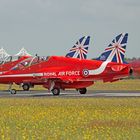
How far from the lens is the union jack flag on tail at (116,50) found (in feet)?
160

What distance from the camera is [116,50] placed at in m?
49.5

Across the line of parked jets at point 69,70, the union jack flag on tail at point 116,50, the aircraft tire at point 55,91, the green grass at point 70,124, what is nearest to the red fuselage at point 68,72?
the line of parked jets at point 69,70

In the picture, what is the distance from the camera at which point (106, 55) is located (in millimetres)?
49281

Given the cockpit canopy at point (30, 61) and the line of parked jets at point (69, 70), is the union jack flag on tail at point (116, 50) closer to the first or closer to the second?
the line of parked jets at point (69, 70)

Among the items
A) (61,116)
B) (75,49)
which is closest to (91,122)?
(61,116)

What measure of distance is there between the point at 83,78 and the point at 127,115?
23.2m

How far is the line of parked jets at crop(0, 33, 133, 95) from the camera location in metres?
46.6

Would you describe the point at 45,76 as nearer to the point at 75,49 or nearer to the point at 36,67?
the point at 36,67

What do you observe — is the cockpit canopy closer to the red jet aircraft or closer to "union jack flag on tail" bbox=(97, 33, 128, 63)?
the red jet aircraft

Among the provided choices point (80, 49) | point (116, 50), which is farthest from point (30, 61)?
point (80, 49)

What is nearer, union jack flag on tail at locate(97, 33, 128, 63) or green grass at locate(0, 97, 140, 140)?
green grass at locate(0, 97, 140, 140)

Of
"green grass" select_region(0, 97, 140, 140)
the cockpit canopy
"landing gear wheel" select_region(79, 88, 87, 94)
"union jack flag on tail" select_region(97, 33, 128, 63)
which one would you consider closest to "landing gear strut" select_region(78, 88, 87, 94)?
"landing gear wheel" select_region(79, 88, 87, 94)

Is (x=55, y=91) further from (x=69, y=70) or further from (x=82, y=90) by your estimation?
(x=82, y=90)

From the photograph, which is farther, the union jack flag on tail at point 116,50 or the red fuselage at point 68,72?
the union jack flag on tail at point 116,50
